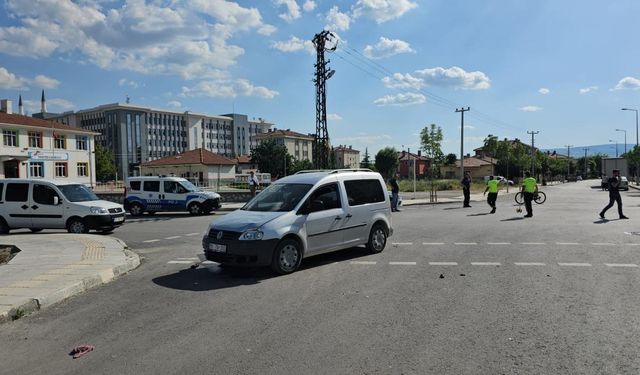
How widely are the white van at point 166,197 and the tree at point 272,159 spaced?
7225 cm

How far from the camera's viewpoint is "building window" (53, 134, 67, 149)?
6294cm

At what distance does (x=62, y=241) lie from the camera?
41.3ft

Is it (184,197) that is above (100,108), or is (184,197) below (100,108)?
below

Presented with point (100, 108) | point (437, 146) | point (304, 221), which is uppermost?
point (100, 108)

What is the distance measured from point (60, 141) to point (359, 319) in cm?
6736

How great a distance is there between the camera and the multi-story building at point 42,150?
55691 millimetres

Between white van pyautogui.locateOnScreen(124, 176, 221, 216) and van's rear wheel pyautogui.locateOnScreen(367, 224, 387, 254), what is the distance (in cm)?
1445

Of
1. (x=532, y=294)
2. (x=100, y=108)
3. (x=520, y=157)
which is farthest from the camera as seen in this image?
(x=100, y=108)

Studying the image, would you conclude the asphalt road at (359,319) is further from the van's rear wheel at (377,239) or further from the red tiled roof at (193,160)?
the red tiled roof at (193,160)

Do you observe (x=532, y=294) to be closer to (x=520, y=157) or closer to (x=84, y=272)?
(x=84, y=272)

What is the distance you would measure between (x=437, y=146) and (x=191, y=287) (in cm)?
6497

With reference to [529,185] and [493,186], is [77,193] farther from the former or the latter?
[493,186]

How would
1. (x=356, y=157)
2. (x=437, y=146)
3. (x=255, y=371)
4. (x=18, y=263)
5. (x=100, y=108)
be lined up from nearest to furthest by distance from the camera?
1. (x=255, y=371)
2. (x=18, y=263)
3. (x=437, y=146)
4. (x=100, y=108)
5. (x=356, y=157)

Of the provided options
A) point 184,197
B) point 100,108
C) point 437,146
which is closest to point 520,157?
point 437,146
